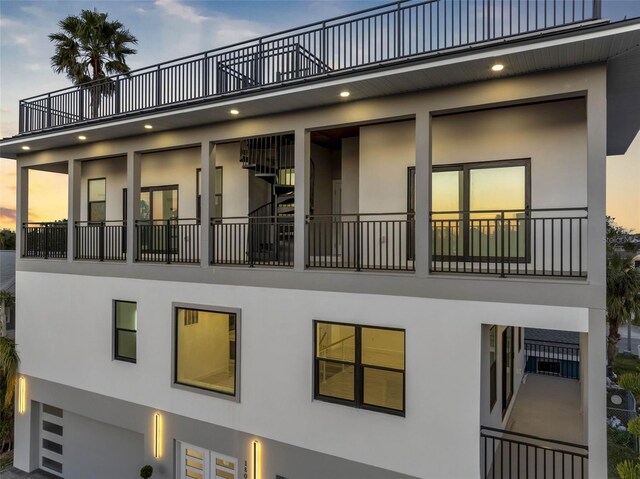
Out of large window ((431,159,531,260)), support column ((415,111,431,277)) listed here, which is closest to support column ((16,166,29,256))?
support column ((415,111,431,277))

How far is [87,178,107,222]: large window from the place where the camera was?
42.9ft

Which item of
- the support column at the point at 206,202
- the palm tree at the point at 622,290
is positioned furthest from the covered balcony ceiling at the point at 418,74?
the palm tree at the point at 622,290

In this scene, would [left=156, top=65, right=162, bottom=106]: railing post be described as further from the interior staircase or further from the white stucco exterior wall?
the white stucco exterior wall

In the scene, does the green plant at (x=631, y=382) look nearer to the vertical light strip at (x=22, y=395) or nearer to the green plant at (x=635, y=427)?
the green plant at (x=635, y=427)

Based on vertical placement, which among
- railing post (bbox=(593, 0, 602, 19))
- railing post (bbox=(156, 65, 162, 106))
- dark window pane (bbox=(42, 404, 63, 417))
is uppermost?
railing post (bbox=(156, 65, 162, 106))

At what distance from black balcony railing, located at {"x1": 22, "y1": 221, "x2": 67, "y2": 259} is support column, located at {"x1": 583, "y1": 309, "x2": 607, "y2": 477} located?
12.3 m

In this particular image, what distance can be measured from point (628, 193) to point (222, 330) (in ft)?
75.9

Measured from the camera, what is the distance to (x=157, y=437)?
8.90 meters

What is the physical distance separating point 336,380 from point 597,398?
12.9ft

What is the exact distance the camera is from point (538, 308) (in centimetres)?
581

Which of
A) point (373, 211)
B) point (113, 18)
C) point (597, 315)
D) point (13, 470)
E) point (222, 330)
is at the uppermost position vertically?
point (113, 18)

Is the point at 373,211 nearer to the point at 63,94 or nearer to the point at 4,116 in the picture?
the point at 63,94

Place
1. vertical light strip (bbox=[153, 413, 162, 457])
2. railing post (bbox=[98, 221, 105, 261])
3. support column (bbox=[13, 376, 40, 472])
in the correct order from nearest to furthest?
1. vertical light strip (bbox=[153, 413, 162, 457])
2. railing post (bbox=[98, 221, 105, 261])
3. support column (bbox=[13, 376, 40, 472])

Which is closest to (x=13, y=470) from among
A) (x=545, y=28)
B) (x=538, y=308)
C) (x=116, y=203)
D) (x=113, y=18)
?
(x=116, y=203)
